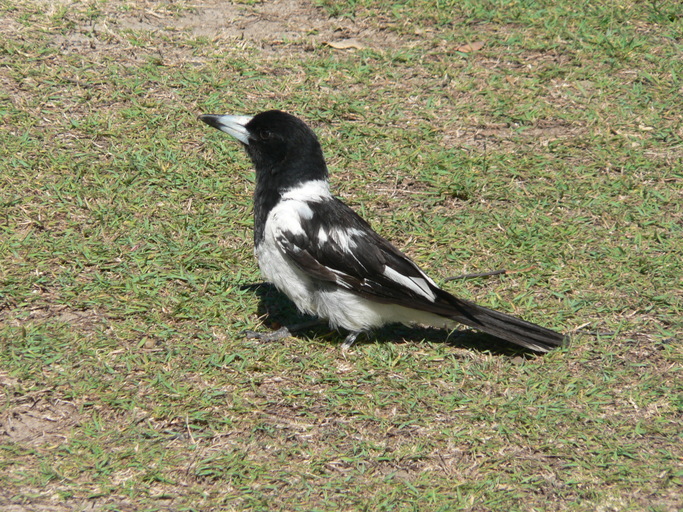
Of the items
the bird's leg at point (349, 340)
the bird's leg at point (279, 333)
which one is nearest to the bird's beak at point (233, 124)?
the bird's leg at point (279, 333)

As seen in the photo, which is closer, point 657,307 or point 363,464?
point 363,464

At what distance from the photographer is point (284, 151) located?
177 inches

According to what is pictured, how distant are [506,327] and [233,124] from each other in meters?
Answer: 1.89

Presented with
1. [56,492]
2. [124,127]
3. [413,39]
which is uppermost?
[413,39]

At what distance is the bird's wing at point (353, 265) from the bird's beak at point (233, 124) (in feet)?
2.21

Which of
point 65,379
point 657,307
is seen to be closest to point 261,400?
point 65,379

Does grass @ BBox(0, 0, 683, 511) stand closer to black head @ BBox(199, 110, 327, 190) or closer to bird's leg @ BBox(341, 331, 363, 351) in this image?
bird's leg @ BBox(341, 331, 363, 351)

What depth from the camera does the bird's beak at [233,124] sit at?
15.3 ft

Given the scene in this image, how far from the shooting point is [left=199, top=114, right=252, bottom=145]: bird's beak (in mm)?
4672

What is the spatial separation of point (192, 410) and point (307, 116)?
2.82m

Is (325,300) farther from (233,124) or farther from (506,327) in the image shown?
(233,124)

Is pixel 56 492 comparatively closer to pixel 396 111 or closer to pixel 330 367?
pixel 330 367

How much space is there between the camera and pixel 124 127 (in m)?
5.71

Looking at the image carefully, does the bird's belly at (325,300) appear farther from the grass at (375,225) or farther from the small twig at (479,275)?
the small twig at (479,275)
